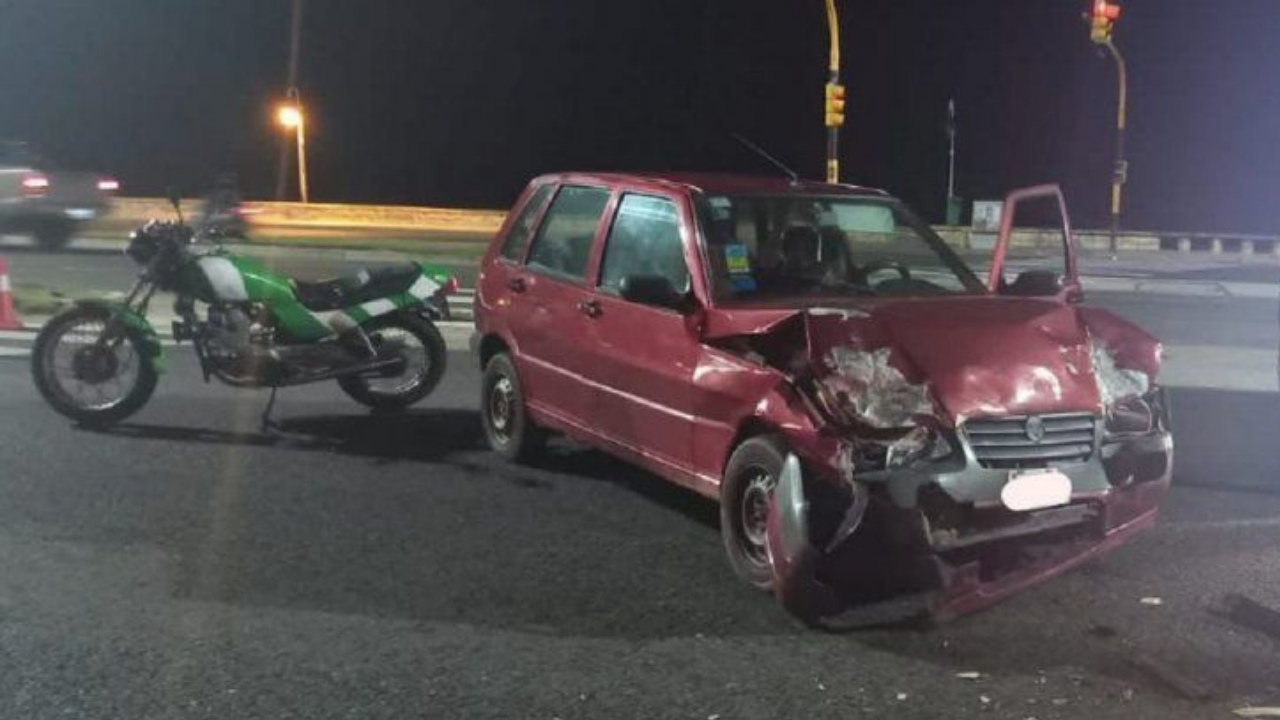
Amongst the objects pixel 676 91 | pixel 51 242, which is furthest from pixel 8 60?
pixel 51 242

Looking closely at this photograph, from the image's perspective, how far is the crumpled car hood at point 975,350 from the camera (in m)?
5.06

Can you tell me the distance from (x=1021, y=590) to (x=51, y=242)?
20.3 meters

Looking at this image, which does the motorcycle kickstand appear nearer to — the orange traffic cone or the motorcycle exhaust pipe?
the motorcycle exhaust pipe

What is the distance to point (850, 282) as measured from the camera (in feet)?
20.7

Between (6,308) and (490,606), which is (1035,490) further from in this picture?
(6,308)

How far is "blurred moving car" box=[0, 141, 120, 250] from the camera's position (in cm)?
2127

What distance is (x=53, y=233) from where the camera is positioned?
21953 mm

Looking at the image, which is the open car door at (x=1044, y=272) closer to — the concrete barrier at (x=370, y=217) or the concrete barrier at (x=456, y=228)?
the concrete barrier at (x=456, y=228)

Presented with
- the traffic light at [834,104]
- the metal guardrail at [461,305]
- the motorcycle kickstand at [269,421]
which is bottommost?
the metal guardrail at [461,305]

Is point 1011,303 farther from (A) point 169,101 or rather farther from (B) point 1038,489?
(A) point 169,101

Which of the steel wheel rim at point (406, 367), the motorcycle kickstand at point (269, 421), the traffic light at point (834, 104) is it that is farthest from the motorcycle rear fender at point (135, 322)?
the traffic light at point (834, 104)

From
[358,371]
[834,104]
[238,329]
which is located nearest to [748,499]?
[358,371]

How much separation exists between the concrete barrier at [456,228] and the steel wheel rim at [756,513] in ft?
79.0

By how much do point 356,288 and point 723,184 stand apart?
2971mm
